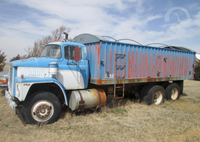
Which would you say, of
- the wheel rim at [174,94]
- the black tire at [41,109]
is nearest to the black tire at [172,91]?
the wheel rim at [174,94]

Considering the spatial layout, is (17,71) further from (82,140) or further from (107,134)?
(107,134)

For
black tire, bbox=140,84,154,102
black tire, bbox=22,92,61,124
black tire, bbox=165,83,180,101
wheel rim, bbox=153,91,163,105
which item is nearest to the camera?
black tire, bbox=22,92,61,124

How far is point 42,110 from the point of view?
486 cm

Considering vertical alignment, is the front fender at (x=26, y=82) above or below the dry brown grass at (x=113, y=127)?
above

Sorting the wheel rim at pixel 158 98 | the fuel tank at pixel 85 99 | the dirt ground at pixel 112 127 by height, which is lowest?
the dirt ground at pixel 112 127

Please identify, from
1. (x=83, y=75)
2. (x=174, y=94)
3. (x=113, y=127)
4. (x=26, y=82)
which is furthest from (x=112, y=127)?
(x=174, y=94)

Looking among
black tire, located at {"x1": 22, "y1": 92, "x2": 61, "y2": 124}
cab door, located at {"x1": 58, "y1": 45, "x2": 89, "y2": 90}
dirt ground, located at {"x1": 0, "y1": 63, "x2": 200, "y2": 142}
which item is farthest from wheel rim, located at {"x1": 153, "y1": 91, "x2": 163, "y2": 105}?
black tire, located at {"x1": 22, "y1": 92, "x2": 61, "y2": 124}

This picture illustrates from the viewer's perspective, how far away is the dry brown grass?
4156 mm

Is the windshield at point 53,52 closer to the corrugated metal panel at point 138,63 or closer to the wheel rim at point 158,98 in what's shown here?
the corrugated metal panel at point 138,63

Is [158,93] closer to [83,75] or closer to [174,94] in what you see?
[174,94]

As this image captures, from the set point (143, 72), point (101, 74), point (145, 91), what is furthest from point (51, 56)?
point (145, 91)

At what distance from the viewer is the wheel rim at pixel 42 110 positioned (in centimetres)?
476

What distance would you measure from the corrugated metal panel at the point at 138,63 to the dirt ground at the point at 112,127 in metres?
1.34

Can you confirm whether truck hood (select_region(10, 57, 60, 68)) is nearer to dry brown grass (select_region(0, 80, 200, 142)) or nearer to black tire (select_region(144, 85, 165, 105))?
dry brown grass (select_region(0, 80, 200, 142))
